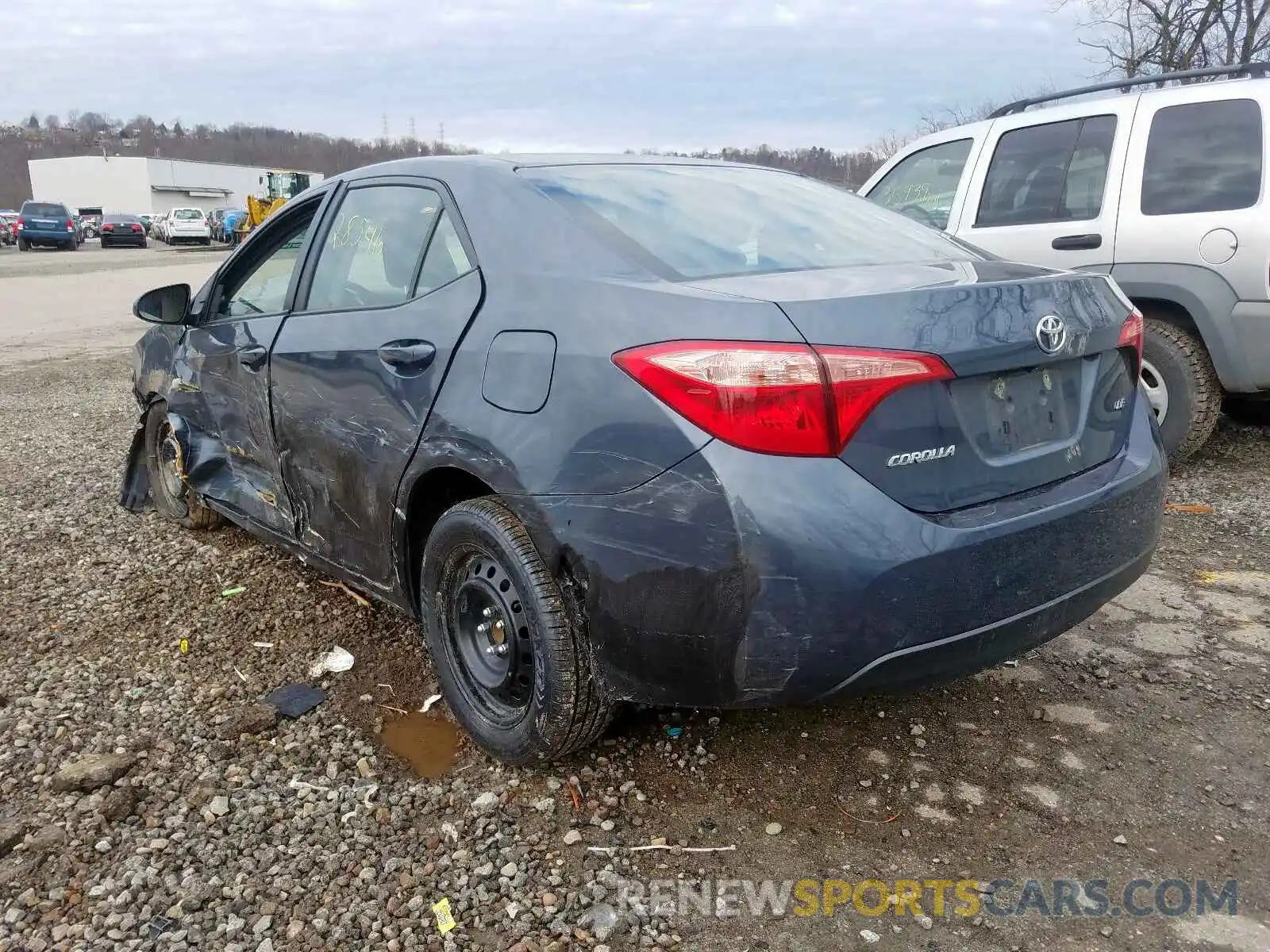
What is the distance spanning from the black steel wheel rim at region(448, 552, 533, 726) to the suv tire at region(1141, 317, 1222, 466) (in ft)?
13.1

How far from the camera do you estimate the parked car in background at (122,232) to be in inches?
1672

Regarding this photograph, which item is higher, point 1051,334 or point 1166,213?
point 1166,213

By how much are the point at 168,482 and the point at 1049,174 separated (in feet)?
16.7

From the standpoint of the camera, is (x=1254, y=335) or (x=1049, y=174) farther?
(x=1049, y=174)

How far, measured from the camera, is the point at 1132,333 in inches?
102

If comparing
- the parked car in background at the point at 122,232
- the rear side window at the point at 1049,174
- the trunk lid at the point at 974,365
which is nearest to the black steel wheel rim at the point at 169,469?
the trunk lid at the point at 974,365

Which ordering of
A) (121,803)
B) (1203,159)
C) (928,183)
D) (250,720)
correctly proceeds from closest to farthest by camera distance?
(121,803) → (250,720) → (1203,159) → (928,183)

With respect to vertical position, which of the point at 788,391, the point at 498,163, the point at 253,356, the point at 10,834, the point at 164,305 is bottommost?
the point at 10,834

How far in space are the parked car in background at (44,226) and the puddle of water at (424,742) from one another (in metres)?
42.5

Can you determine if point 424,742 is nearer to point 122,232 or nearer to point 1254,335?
point 1254,335

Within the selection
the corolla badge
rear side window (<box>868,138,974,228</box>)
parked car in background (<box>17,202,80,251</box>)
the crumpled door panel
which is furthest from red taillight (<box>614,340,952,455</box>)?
parked car in background (<box>17,202,80,251</box>)

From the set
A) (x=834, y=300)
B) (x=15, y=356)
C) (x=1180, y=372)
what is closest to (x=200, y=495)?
(x=834, y=300)

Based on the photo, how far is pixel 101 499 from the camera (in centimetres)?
526

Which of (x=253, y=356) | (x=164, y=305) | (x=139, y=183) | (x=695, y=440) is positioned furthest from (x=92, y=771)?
(x=139, y=183)
